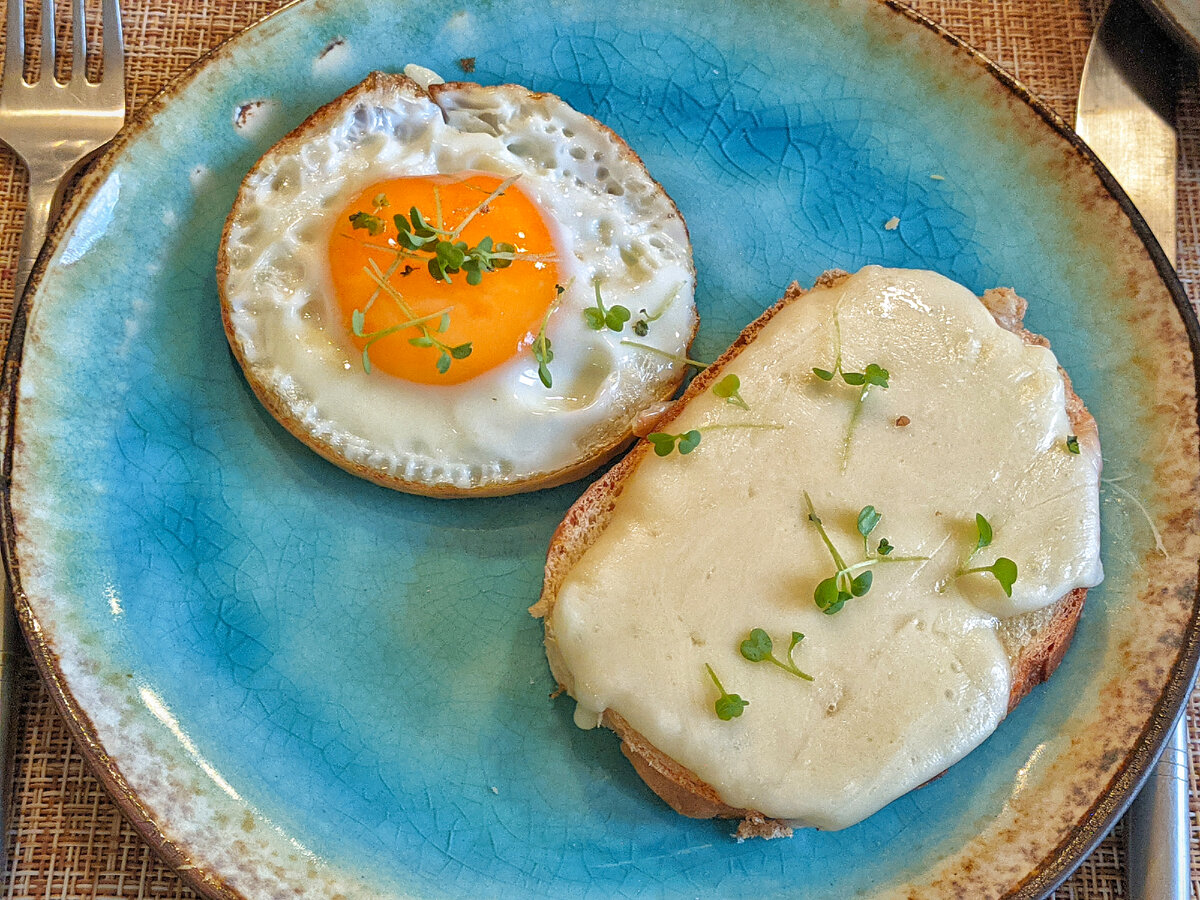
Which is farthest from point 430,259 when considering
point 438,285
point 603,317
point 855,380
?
point 855,380

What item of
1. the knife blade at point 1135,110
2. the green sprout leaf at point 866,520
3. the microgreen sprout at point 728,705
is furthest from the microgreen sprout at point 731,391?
the knife blade at point 1135,110

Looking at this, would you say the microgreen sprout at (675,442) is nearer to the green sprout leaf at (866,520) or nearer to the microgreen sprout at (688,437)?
the microgreen sprout at (688,437)

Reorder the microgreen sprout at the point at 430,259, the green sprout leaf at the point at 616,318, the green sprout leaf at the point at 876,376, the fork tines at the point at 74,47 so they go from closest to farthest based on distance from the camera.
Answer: the green sprout leaf at the point at 876,376, the microgreen sprout at the point at 430,259, the green sprout leaf at the point at 616,318, the fork tines at the point at 74,47

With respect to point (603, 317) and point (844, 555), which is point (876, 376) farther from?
point (603, 317)

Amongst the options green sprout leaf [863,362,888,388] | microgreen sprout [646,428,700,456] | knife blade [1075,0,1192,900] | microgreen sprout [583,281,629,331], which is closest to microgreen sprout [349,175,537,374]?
microgreen sprout [583,281,629,331]

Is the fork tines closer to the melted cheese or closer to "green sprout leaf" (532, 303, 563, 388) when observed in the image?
"green sprout leaf" (532, 303, 563, 388)

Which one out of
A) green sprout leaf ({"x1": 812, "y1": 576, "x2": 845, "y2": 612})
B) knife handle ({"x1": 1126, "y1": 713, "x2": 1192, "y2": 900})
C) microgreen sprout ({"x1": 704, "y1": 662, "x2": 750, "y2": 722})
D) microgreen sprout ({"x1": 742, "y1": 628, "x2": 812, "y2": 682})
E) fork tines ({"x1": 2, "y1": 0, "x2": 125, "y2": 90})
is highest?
fork tines ({"x1": 2, "y1": 0, "x2": 125, "y2": 90})
